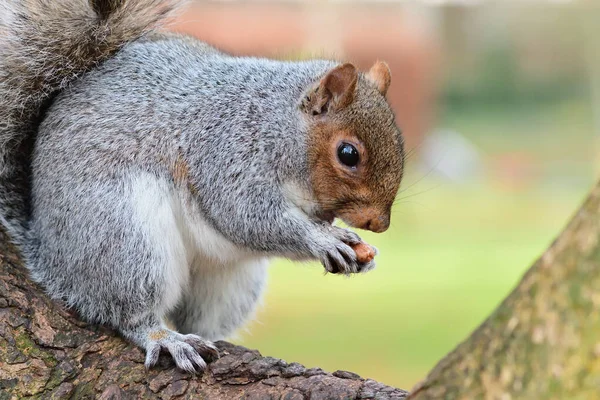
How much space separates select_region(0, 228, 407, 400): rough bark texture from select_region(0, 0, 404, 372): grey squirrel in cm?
11

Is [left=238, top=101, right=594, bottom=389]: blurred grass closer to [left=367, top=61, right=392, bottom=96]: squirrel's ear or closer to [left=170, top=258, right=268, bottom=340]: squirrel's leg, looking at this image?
[left=170, top=258, right=268, bottom=340]: squirrel's leg

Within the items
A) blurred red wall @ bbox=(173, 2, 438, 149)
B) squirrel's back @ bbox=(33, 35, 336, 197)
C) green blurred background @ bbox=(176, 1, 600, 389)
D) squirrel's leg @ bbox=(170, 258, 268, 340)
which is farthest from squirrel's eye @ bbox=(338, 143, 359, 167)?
blurred red wall @ bbox=(173, 2, 438, 149)

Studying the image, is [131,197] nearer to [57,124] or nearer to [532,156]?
[57,124]

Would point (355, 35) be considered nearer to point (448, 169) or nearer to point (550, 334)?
point (448, 169)

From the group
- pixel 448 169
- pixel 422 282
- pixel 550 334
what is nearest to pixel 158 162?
pixel 550 334

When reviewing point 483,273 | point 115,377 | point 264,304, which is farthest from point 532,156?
point 115,377

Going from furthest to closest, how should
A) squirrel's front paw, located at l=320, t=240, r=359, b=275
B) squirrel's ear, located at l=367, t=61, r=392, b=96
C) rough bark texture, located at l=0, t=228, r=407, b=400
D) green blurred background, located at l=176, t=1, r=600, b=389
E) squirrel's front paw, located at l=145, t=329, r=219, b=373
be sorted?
green blurred background, located at l=176, t=1, r=600, b=389
squirrel's ear, located at l=367, t=61, r=392, b=96
squirrel's front paw, located at l=320, t=240, r=359, b=275
squirrel's front paw, located at l=145, t=329, r=219, b=373
rough bark texture, located at l=0, t=228, r=407, b=400

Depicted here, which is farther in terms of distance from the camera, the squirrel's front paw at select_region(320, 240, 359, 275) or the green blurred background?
the green blurred background

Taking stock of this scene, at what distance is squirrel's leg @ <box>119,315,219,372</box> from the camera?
6.27ft

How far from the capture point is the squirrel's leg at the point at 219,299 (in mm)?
2451

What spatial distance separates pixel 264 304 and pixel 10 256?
933mm

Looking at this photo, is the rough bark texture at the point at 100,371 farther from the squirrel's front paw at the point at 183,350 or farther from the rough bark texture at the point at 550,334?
the rough bark texture at the point at 550,334

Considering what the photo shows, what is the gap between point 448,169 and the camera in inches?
513

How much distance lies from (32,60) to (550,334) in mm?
1670
